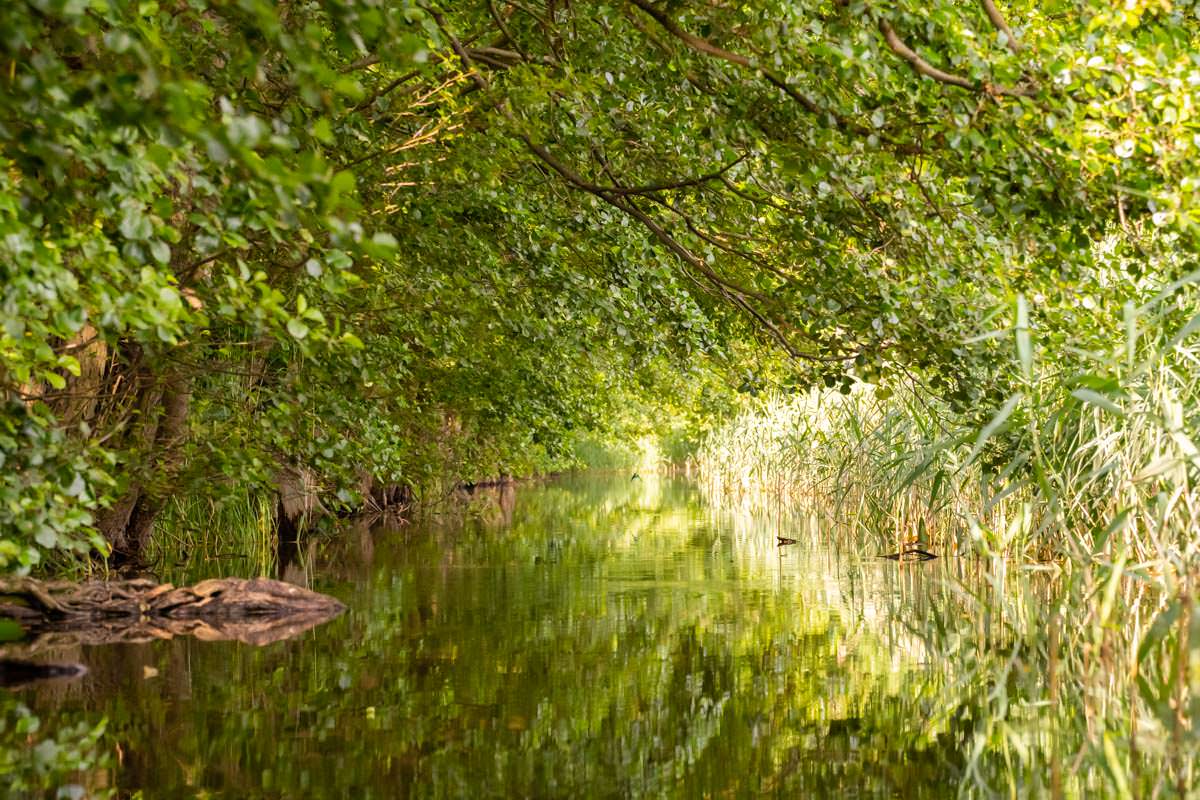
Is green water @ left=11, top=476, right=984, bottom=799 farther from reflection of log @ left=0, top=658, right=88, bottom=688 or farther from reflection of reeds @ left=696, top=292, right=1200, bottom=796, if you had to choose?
reflection of reeds @ left=696, top=292, right=1200, bottom=796

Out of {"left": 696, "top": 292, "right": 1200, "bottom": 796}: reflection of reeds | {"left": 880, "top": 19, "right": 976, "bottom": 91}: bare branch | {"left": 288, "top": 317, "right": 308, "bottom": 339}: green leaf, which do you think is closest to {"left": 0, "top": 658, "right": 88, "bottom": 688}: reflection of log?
{"left": 288, "top": 317, "right": 308, "bottom": 339}: green leaf

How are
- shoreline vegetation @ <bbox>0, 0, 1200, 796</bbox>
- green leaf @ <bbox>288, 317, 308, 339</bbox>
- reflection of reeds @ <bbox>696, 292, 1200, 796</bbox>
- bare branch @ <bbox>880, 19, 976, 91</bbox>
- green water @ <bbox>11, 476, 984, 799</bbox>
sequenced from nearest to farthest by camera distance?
shoreline vegetation @ <bbox>0, 0, 1200, 796</bbox> < green leaf @ <bbox>288, 317, 308, 339</bbox> < green water @ <bbox>11, 476, 984, 799</bbox> < reflection of reeds @ <bbox>696, 292, 1200, 796</bbox> < bare branch @ <bbox>880, 19, 976, 91</bbox>

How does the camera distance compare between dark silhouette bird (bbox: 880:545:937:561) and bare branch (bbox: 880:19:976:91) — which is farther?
dark silhouette bird (bbox: 880:545:937:561)


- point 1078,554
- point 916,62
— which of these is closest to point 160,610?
point 1078,554

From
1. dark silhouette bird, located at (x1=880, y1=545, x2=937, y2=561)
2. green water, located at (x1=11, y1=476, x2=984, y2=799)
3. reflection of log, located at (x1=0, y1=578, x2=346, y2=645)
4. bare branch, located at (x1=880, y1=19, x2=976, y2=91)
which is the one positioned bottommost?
green water, located at (x1=11, y1=476, x2=984, y2=799)

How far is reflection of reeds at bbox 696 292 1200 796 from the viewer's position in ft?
14.3

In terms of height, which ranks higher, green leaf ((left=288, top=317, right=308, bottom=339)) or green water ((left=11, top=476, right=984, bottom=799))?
green leaf ((left=288, top=317, right=308, bottom=339))

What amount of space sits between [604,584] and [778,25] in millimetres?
5152

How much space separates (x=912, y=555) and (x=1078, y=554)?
18.1 feet

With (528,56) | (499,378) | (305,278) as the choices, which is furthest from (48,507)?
(499,378)

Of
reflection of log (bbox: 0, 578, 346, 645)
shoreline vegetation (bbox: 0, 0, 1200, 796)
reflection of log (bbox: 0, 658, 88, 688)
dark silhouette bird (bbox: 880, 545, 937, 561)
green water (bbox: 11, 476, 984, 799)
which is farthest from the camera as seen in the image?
dark silhouette bird (bbox: 880, 545, 937, 561)

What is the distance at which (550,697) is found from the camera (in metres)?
5.44

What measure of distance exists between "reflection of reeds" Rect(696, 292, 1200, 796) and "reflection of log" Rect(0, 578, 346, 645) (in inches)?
151

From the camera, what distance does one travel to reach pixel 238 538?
13.5m
